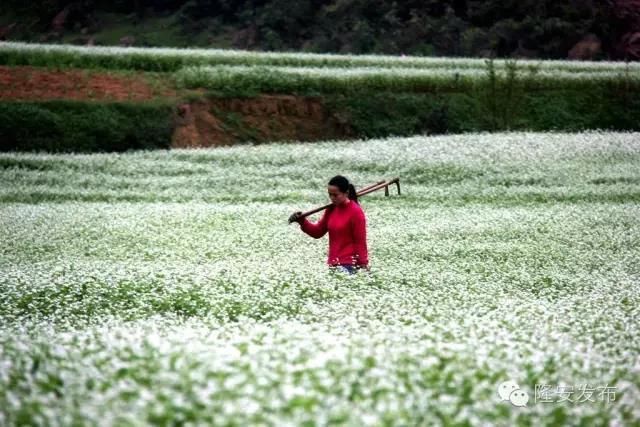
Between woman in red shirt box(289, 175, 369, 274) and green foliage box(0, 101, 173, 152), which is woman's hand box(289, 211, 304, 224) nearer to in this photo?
woman in red shirt box(289, 175, 369, 274)

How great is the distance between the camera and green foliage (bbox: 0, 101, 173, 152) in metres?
35.9

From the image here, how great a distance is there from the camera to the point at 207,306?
421 inches

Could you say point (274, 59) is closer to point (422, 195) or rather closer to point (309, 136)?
point (309, 136)

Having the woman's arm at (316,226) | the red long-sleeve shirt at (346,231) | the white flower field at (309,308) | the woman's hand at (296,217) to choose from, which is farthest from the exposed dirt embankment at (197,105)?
the woman's hand at (296,217)

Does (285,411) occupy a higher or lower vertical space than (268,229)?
higher

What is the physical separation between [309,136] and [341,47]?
41.2 m

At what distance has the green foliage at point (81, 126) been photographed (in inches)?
1415

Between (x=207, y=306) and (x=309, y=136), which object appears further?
(x=309, y=136)

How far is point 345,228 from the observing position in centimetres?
1322

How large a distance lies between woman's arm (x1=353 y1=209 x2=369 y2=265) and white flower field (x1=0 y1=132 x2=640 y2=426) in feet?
1.65

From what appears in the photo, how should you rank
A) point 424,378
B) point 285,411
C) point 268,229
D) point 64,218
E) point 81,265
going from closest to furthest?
point 285,411
point 424,378
point 81,265
point 268,229
point 64,218

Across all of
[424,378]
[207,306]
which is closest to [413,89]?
[207,306]

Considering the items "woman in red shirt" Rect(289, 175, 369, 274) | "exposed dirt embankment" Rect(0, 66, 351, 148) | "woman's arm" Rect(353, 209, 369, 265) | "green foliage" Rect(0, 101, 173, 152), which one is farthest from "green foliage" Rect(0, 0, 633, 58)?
"woman's arm" Rect(353, 209, 369, 265)

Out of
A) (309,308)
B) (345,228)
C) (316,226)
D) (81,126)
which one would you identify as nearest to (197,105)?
(81,126)
